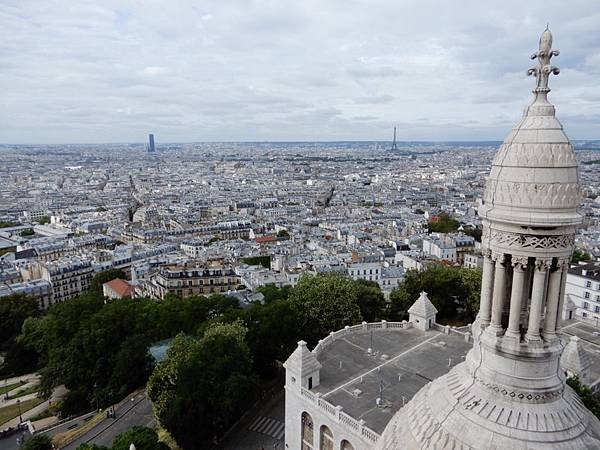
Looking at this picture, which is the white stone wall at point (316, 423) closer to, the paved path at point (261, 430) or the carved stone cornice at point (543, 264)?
the paved path at point (261, 430)

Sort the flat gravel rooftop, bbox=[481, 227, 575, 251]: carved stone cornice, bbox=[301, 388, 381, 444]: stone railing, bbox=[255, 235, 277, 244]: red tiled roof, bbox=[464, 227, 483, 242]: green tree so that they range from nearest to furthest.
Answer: bbox=[481, 227, 575, 251]: carved stone cornice < bbox=[301, 388, 381, 444]: stone railing < the flat gravel rooftop < bbox=[464, 227, 483, 242]: green tree < bbox=[255, 235, 277, 244]: red tiled roof

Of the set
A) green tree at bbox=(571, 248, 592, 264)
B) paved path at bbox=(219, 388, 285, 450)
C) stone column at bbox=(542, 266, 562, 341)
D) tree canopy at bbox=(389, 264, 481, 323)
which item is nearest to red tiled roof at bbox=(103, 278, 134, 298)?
paved path at bbox=(219, 388, 285, 450)

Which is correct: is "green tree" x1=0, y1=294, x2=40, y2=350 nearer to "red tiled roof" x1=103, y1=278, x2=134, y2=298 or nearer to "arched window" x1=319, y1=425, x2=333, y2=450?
"red tiled roof" x1=103, y1=278, x2=134, y2=298

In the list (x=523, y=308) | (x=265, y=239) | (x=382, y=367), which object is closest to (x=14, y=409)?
(x=382, y=367)

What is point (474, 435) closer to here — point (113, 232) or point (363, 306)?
point (363, 306)

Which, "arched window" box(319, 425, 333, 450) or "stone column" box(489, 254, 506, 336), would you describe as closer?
"stone column" box(489, 254, 506, 336)
